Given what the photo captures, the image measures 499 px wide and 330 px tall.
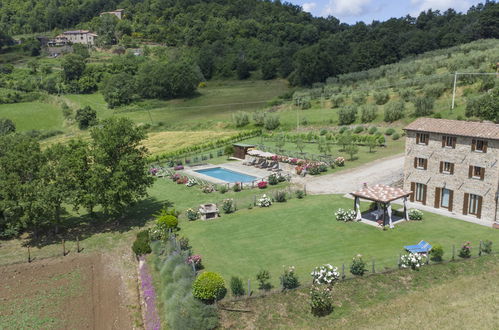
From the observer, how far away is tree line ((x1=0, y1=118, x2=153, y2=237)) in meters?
32.3

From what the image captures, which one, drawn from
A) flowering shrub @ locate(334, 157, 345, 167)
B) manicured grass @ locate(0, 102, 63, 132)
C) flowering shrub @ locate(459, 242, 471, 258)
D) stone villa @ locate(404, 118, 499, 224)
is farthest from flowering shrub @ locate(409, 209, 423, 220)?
manicured grass @ locate(0, 102, 63, 132)

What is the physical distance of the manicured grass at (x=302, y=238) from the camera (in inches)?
1059

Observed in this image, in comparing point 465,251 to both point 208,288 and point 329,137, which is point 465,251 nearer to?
point 208,288

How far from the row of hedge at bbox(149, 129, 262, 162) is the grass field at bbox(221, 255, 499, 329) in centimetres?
3742

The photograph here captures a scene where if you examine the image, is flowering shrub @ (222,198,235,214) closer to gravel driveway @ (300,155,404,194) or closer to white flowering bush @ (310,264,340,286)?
gravel driveway @ (300,155,404,194)

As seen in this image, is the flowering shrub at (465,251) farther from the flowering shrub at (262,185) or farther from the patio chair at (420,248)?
the flowering shrub at (262,185)

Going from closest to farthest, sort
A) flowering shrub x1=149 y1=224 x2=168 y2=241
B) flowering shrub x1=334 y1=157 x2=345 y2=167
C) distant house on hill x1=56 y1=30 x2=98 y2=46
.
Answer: flowering shrub x1=149 y1=224 x2=168 y2=241 → flowering shrub x1=334 y1=157 x2=345 y2=167 → distant house on hill x1=56 y1=30 x2=98 y2=46

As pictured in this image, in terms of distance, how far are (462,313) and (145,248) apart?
1941 cm

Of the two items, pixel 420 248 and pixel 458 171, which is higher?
pixel 458 171

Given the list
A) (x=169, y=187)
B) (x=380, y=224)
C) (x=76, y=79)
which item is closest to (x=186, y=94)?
(x=76, y=79)

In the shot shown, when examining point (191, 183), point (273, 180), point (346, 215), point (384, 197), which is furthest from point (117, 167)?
point (384, 197)

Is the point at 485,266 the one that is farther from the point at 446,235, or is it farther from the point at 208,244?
the point at 208,244

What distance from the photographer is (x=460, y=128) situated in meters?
33.5

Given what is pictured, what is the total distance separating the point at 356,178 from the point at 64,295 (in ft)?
92.0
